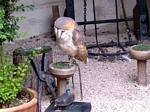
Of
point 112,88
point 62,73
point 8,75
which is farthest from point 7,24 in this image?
point 112,88

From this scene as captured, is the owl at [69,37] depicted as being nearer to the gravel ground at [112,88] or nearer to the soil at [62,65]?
the soil at [62,65]

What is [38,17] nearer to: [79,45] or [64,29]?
[79,45]

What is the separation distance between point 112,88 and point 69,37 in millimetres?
1152

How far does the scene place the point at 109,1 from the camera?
346 inches

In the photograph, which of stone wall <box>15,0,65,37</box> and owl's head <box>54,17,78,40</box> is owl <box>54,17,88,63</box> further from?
stone wall <box>15,0,65,37</box>

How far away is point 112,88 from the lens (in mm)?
5773

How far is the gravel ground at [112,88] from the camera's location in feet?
17.1

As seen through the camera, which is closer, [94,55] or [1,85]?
[1,85]

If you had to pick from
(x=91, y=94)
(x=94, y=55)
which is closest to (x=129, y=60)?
(x=94, y=55)

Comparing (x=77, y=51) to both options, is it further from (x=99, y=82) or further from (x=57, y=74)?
(x=99, y=82)

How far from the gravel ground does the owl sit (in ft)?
1.98

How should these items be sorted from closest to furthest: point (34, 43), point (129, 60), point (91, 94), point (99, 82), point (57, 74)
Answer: point (57, 74)
point (91, 94)
point (99, 82)
point (129, 60)
point (34, 43)

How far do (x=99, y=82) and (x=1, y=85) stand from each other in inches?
88.4

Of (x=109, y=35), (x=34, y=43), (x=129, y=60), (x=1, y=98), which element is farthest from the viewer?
(x=109, y=35)
